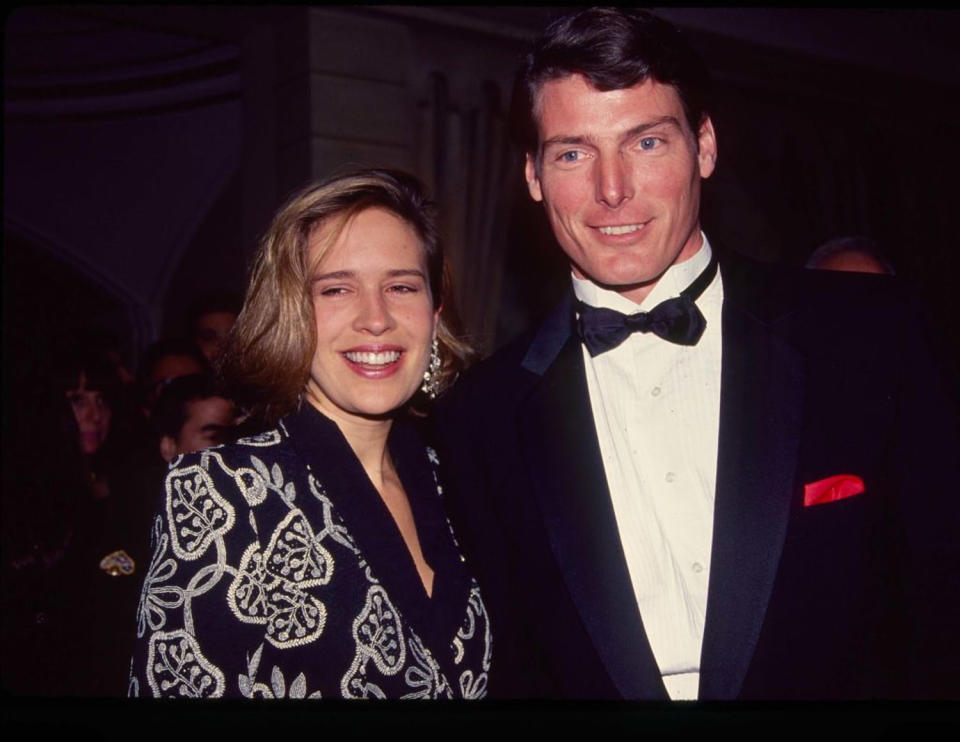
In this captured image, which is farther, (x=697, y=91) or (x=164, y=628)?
(x=697, y=91)

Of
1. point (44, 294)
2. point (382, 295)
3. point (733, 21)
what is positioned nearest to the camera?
point (382, 295)

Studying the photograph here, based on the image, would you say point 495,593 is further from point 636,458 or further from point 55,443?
point 55,443

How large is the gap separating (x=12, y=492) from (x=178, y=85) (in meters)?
5.63

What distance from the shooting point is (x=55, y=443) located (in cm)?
308

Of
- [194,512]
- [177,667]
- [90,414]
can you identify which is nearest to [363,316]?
[194,512]

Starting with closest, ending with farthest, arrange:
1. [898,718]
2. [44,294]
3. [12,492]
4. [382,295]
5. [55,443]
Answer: [898,718] < [382,295] < [12,492] < [55,443] < [44,294]

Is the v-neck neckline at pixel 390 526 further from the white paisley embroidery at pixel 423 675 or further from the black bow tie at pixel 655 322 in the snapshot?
the black bow tie at pixel 655 322

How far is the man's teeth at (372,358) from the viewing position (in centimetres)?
201

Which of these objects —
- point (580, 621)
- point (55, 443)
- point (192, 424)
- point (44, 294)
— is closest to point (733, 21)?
point (192, 424)

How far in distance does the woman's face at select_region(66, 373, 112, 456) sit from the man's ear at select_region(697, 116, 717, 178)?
2.91 m

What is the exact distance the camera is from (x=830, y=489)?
1598 millimetres

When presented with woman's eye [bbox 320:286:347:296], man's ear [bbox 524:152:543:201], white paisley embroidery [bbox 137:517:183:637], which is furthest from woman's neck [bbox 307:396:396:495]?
man's ear [bbox 524:152:543:201]

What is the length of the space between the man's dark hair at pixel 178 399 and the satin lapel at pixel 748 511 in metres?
2.02

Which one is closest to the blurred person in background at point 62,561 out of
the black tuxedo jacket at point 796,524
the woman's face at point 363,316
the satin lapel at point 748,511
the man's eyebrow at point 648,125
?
the woman's face at point 363,316
